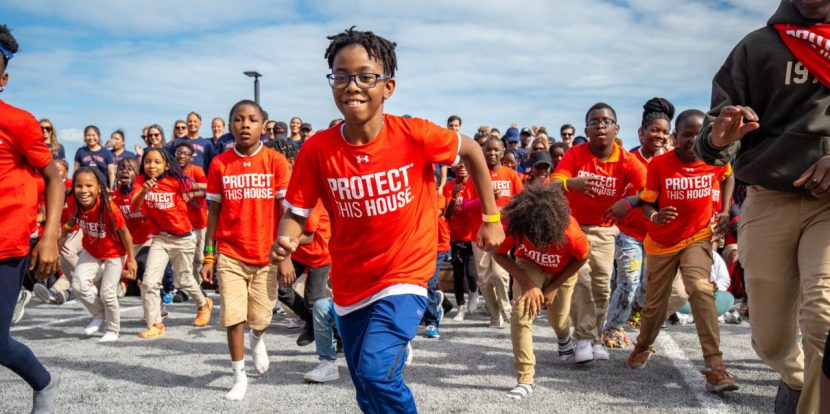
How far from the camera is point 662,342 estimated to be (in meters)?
7.08

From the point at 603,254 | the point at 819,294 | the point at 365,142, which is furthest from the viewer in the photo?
the point at 603,254

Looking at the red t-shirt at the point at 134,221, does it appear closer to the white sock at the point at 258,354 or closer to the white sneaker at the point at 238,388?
the white sock at the point at 258,354

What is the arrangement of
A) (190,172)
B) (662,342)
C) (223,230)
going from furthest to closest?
(190,172), (662,342), (223,230)

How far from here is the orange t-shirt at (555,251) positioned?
536 cm

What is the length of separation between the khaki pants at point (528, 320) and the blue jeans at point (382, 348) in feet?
6.32

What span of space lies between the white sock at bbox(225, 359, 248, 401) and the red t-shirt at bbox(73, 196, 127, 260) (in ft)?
11.0

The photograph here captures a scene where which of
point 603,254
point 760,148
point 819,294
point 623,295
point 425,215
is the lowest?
point 623,295

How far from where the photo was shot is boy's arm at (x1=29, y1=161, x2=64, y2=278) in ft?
13.2

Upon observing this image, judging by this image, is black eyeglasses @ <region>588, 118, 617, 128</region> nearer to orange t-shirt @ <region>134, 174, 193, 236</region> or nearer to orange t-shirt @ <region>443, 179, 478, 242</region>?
orange t-shirt @ <region>443, 179, 478, 242</region>

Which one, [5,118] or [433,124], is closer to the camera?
[433,124]

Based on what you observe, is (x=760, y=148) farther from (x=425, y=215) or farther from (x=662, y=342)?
(x=662, y=342)

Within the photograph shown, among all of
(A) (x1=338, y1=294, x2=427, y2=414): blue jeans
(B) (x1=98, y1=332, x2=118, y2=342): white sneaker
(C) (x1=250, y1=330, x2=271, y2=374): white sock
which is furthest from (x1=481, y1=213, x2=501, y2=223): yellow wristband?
(B) (x1=98, y1=332, x2=118, y2=342): white sneaker

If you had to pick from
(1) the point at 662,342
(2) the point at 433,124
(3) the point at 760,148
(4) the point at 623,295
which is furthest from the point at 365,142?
(1) the point at 662,342

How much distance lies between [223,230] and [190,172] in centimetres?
504
